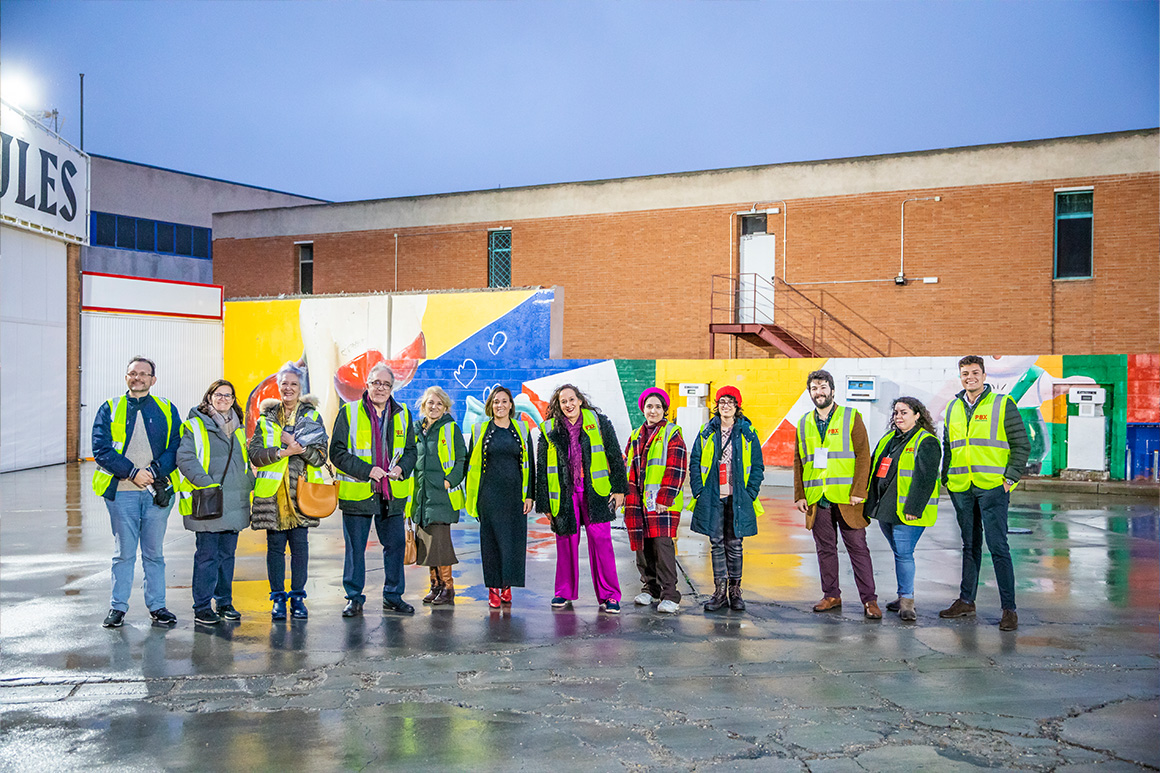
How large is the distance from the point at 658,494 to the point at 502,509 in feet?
4.31

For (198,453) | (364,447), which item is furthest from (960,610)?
(198,453)

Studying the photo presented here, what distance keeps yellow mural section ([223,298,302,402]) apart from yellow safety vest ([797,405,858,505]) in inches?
728

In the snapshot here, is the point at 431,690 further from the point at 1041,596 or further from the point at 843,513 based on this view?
the point at 1041,596

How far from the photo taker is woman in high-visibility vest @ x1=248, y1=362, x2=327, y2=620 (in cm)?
770

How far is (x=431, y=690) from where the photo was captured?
19.5 feet

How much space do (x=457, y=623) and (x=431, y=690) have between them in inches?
67.7

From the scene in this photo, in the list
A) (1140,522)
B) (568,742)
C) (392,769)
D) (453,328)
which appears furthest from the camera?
(453,328)

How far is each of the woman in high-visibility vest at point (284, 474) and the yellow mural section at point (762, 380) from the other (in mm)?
13370

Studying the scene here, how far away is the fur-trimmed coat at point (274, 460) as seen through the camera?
7637mm

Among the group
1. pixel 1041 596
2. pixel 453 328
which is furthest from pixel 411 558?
pixel 453 328

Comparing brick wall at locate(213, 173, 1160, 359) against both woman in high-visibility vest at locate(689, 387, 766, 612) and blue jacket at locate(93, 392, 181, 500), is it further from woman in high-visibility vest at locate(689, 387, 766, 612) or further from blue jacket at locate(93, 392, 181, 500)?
blue jacket at locate(93, 392, 181, 500)

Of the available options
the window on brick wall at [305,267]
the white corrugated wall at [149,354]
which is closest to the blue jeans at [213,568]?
the white corrugated wall at [149,354]

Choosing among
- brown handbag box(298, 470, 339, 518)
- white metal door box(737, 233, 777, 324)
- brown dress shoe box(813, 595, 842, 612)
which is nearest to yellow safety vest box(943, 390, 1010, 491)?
brown dress shoe box(813, 595, 842, 612)

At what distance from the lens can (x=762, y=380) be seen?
20.7 metres
